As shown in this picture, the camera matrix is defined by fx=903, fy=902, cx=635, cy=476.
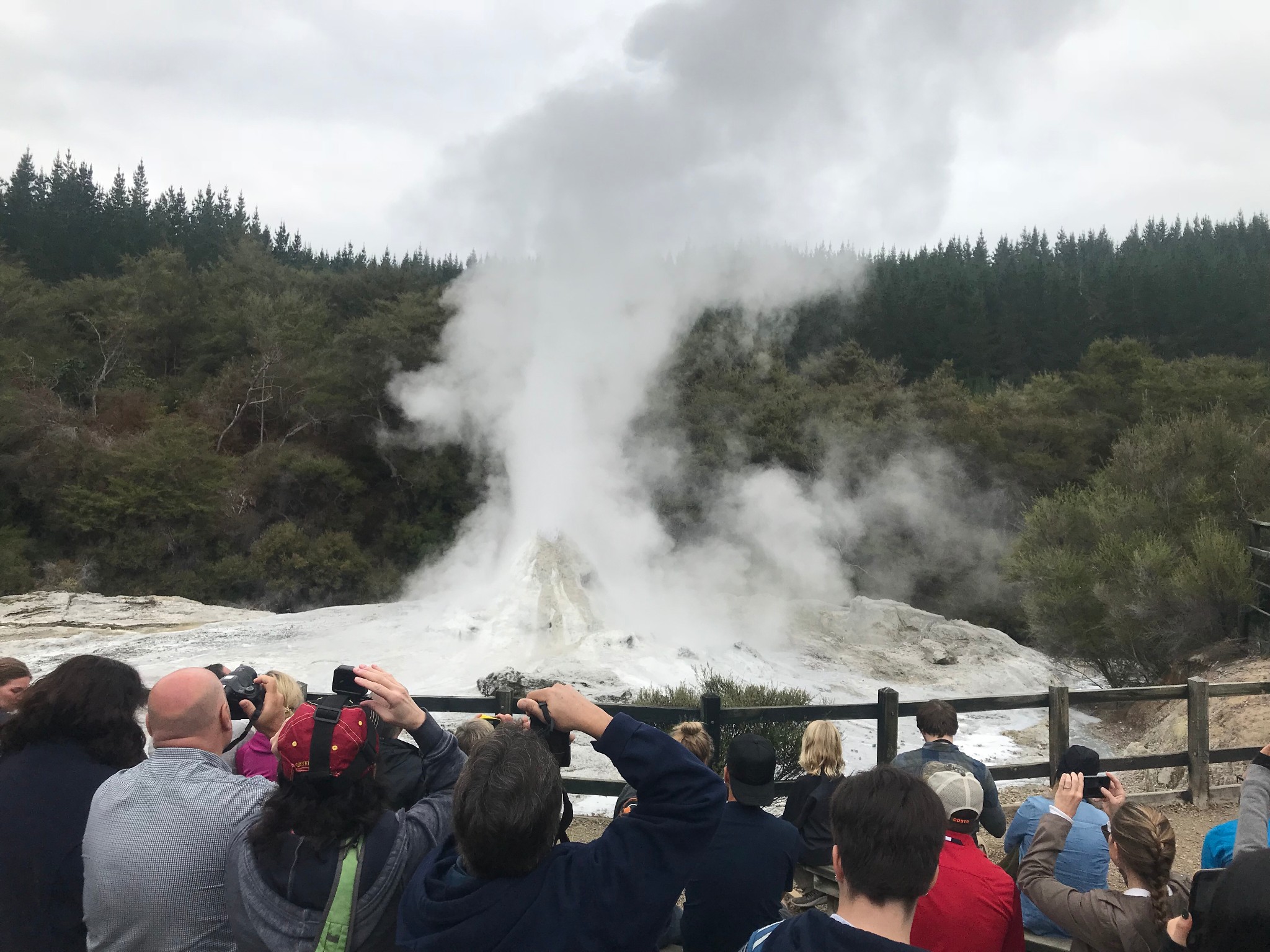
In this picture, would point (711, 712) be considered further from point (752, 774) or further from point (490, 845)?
point (490, 845)

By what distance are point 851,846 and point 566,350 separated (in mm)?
17714

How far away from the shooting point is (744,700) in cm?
1011

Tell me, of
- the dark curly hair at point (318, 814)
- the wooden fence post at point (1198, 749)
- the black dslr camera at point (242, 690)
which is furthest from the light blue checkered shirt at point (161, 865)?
the wooden fence post at point (1198, 749)

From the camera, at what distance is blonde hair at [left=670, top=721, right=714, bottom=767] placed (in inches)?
137

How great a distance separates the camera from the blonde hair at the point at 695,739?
11.4 feet

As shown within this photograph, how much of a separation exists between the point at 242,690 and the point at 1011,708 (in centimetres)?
531

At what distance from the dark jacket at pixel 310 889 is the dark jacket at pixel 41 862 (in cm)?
61

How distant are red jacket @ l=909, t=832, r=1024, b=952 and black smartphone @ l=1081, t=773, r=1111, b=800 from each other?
0.44 metres

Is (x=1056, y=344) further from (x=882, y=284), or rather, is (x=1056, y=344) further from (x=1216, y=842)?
(x=1216, y=842)

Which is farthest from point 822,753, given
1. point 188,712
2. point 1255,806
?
point 188,712

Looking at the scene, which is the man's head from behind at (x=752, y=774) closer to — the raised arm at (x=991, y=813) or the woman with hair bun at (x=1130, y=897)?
the woman with hair bun at (x=1130, y=897)

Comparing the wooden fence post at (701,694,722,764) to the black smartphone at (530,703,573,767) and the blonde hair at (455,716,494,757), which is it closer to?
the blonde hair at (455,716,494,757)

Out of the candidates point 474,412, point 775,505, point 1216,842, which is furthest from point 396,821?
point 474,412

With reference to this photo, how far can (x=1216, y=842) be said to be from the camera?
2609 mm
